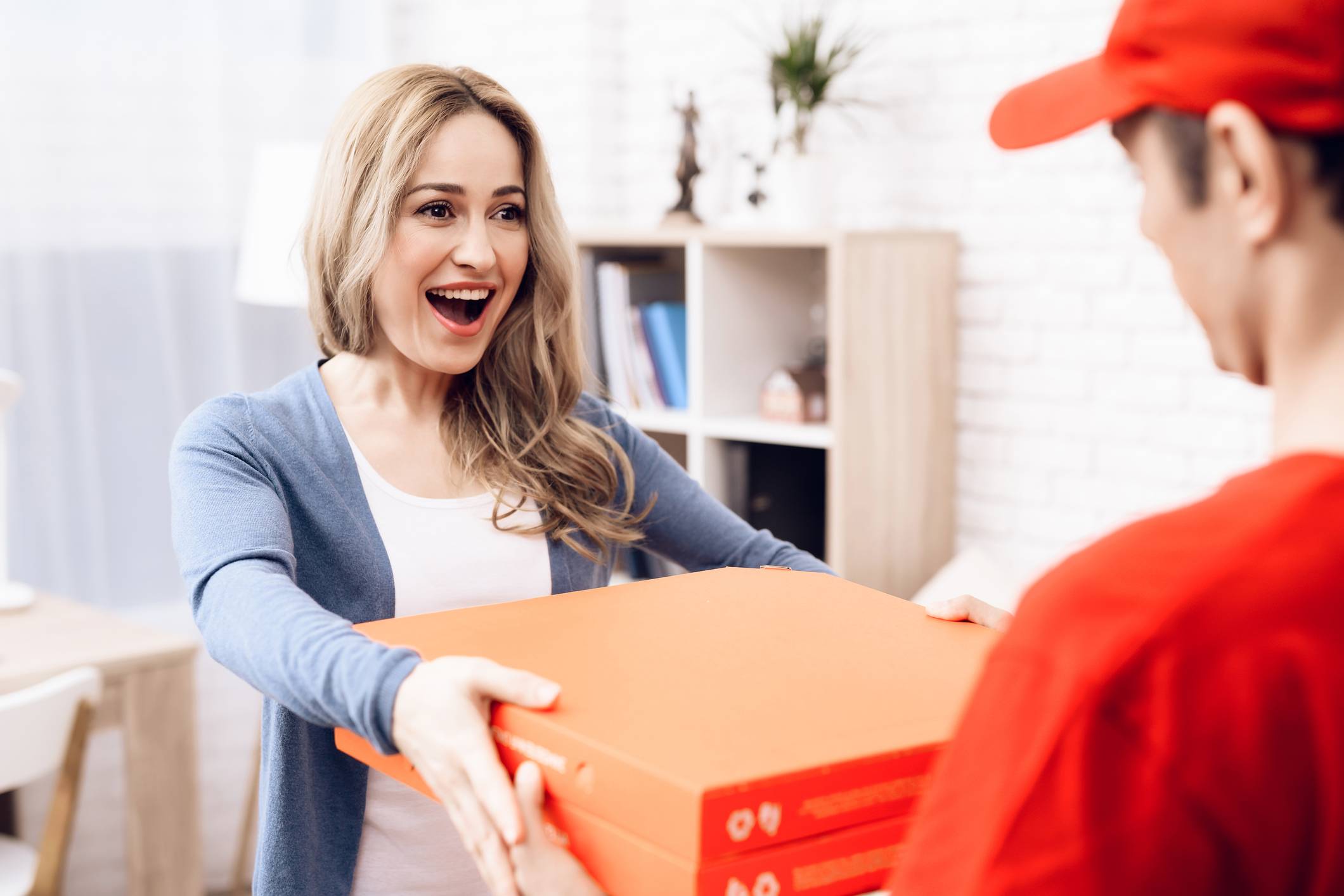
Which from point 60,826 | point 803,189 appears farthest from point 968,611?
point 803,189

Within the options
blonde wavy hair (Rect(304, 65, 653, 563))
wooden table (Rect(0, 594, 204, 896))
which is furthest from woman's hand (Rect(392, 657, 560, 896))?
wooden table (Rect(0, 594, 204, 896))

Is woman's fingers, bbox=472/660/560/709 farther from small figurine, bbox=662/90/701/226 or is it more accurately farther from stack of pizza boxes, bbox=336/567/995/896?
small figurine, bbox=662/90/701/226

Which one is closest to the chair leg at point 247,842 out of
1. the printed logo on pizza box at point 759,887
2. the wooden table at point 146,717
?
the wooden table at point 146,717

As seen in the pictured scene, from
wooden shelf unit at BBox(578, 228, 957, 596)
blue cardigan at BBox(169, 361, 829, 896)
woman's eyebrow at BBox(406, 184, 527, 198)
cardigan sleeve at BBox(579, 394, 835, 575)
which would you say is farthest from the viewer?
wooden shelf unit at BBox(578, 228, 957, 596)

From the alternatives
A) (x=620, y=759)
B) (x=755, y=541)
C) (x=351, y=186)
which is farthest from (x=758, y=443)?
(x=620, y=759)

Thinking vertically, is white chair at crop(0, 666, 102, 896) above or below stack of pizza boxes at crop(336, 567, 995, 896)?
below

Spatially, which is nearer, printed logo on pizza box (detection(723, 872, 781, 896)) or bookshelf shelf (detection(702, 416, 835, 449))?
printed logo on pizza box (detection(723, 872, 781, 896))

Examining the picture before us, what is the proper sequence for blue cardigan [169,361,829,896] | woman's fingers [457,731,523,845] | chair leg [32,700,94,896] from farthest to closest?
chair leg [32,700,94,896]
blue cardigan [169,361,829,896]
woman's fingers [457,731,523,845]

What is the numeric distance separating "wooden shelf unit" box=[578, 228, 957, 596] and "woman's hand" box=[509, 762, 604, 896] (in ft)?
6.09

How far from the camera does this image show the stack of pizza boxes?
2.18 feet

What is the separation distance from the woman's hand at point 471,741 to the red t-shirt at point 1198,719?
352 millimetres

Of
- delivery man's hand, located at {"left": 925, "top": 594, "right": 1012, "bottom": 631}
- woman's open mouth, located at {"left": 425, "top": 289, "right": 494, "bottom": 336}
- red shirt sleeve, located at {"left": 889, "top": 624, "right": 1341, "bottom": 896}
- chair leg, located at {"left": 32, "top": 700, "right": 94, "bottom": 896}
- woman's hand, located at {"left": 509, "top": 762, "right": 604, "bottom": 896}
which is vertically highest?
woman's open mouth, located at {"left": 425, "top": 289, "right": 494, "bottom": 336}

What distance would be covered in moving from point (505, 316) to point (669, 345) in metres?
1.42

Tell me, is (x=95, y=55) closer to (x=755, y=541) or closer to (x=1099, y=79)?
(x=755, y=541)
